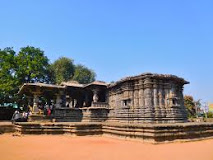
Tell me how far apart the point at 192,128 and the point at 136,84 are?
5.60 metres

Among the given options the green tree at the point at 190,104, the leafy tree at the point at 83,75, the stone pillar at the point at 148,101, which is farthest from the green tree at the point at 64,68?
the stone pillar at the point at 148,101

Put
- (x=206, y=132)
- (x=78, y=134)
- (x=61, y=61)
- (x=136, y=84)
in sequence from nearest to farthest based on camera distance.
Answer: (x=206, y=132) < (x=78, y=134) < (x=136, y=84) < (x=61, y=61)

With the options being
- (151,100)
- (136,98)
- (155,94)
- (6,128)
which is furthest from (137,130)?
(6,128)

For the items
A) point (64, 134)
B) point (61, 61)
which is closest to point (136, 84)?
point (64, 134)

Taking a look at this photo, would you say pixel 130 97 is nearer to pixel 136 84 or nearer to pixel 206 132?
pixel 136 84

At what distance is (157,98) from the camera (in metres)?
13.6

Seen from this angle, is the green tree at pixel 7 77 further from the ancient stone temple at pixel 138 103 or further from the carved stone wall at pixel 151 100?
the carved stone wall at pixel 151 100

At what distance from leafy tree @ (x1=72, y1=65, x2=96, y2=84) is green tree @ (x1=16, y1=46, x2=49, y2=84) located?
13981mm

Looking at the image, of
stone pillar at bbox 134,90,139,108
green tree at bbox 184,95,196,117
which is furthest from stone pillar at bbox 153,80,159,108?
green tree at bbox 184,95,196,117

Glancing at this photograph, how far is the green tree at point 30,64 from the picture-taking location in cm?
2594

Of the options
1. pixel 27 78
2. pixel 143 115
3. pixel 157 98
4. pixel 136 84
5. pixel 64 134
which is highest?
pixel 27 78

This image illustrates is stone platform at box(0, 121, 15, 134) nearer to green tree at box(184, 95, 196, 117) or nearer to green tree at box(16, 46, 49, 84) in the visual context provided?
green tree at box(16, 46, 49, 84)

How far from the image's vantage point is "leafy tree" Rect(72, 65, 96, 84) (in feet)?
143

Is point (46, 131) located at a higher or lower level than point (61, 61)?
lower
